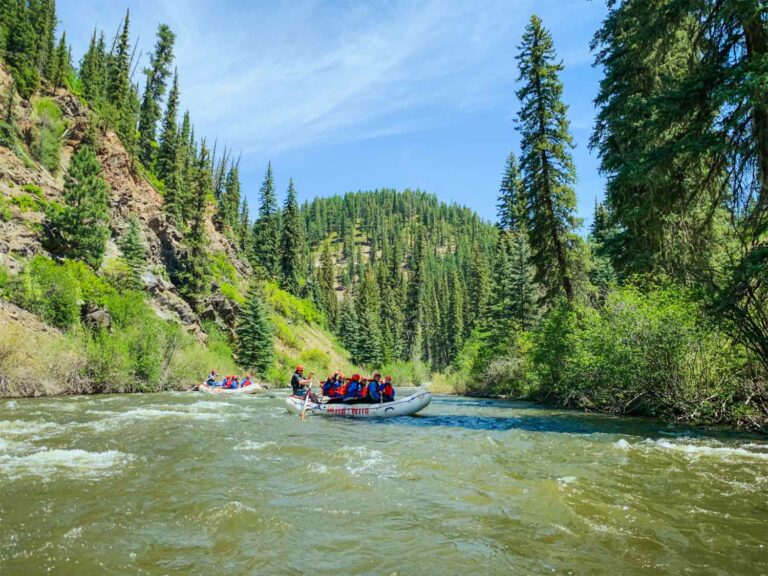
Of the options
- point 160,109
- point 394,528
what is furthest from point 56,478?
point 160,109

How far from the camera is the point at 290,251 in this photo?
220 ft

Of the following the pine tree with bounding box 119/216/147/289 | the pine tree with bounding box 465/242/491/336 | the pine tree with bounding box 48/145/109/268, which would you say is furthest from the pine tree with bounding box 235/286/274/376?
the pine tree with bounding box 465/242/491/336

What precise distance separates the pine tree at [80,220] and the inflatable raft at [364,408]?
66.2 feet

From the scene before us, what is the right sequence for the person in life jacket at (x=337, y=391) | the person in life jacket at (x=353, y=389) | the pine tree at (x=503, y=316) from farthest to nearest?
the pine tree at (x=503, y=316) → the person in life jacket at (x=353, y=389) → the person in life jacket at (x=337, y=391)

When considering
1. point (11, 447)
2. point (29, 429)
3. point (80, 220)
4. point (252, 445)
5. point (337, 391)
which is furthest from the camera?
point (80, 220)

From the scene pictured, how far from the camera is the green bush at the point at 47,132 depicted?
35.6m

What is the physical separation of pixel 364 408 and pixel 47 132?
35.3 metres

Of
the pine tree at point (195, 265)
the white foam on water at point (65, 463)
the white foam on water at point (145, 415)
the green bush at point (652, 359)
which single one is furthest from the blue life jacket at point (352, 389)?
the pine tree at point (195, 265)

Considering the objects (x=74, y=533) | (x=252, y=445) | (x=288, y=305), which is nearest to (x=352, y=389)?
(x=252, y=445)

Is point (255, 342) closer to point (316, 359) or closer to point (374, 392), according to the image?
point (316, 359)

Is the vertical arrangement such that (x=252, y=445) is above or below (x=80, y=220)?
below

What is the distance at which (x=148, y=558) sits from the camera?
4539mm

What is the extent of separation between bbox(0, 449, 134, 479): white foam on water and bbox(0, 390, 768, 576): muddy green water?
0.16 ft

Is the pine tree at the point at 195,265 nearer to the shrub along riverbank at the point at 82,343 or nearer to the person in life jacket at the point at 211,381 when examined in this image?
the shrub along riverbank at the point at 82,343
